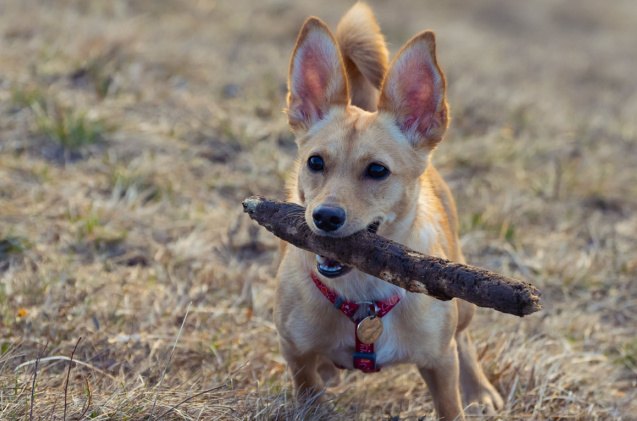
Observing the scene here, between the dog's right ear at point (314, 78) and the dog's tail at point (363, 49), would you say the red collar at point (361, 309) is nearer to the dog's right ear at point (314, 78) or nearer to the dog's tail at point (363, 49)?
the dog's right ear at point (314, 78)

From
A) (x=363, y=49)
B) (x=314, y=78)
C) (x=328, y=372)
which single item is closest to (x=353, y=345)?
(x=328, y=372)

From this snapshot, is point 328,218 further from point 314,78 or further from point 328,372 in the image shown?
point 328,372

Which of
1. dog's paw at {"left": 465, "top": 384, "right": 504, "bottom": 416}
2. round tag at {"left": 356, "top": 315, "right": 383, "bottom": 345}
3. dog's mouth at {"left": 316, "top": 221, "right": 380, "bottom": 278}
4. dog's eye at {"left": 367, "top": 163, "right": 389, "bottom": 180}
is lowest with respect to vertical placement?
dog's paw at {"left": 465, "top": 384, "right": 504, "bottom": 416}

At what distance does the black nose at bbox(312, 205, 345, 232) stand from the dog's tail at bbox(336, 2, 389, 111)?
4.52 feet

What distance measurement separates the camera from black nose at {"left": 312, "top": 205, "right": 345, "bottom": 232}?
304cm

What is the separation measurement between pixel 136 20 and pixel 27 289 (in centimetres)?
520

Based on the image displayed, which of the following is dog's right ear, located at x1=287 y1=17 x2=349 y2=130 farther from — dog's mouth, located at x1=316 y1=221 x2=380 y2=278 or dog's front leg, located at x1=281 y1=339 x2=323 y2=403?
dog's front leg, located at x1=281 y1=339 x2=323 y2=403

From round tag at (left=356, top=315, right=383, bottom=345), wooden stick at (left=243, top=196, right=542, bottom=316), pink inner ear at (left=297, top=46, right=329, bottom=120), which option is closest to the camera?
wooden stick at (left=243, top=196, right=542, bottom=316)

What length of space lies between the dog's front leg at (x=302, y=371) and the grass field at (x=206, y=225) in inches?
3.6

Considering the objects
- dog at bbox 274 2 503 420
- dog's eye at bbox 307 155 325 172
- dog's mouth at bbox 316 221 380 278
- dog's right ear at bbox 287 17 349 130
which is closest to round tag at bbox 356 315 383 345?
dog at bbox 274 2 503 420

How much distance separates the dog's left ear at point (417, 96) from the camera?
353 cm

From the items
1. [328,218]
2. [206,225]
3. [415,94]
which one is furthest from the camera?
[206,225]

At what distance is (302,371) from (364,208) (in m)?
0.80

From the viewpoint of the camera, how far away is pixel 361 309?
3398 mm
